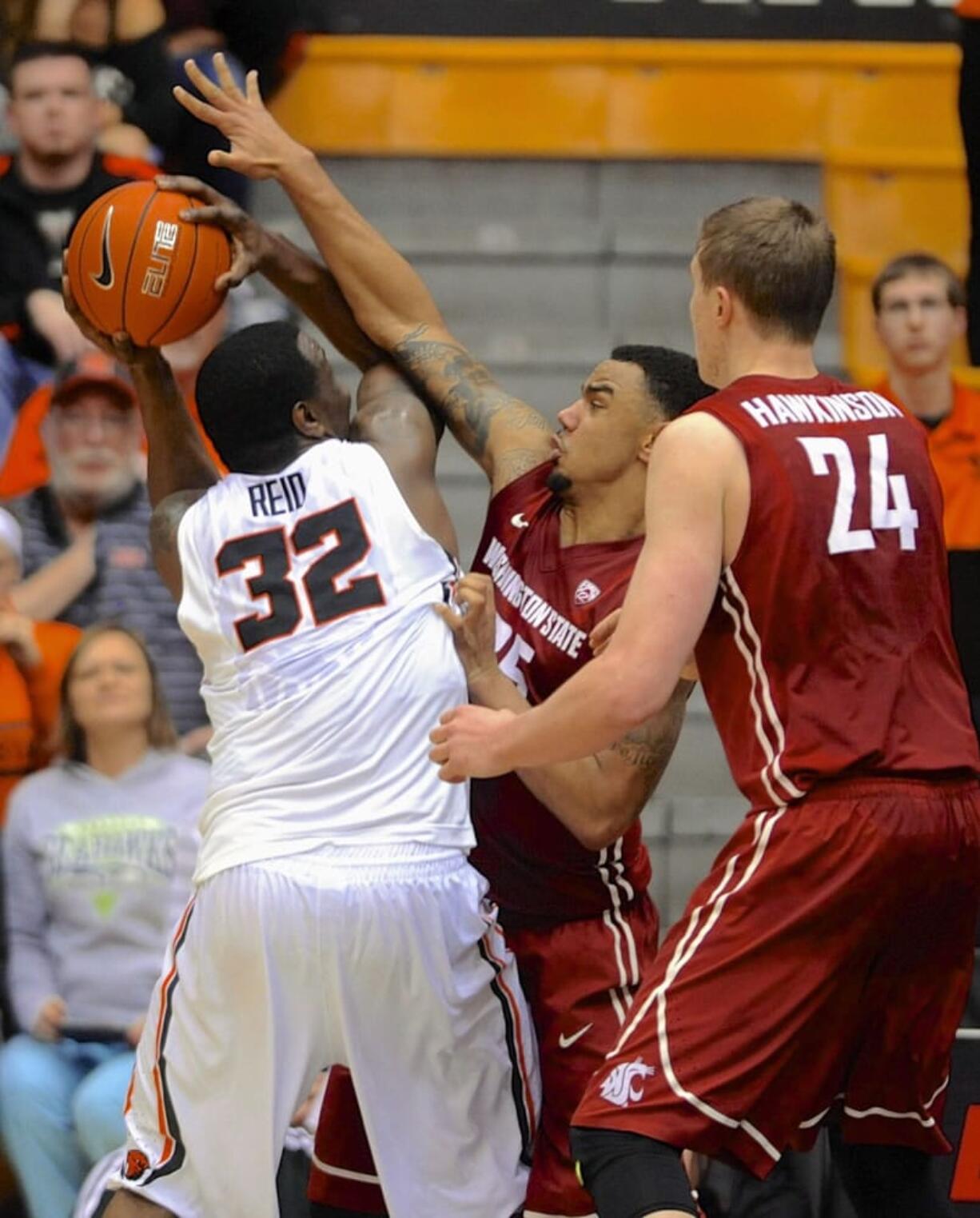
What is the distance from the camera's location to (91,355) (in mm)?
6027

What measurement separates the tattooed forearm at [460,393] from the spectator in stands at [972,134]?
2.44m

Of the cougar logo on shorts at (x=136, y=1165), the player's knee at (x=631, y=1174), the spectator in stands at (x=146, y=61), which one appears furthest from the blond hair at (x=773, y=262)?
the spectator in stands at (x=146, y=61)

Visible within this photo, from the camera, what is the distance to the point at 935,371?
591cm

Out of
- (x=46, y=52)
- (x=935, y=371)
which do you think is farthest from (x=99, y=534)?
(x=935, y=371)

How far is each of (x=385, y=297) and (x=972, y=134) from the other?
9.11 feet

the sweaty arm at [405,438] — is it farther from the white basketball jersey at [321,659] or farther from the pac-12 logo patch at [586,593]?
the pac-12 logo patch at [586,593]

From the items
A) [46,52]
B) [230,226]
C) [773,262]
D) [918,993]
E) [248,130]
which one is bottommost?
[918,993]

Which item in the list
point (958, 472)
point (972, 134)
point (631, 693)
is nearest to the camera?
point (631, 693)

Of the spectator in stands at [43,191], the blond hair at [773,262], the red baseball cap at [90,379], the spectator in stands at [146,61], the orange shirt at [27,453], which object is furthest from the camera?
the spectator in stands at [146,61]

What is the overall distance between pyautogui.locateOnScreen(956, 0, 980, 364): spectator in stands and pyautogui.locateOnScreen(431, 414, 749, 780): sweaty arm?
10.7ft

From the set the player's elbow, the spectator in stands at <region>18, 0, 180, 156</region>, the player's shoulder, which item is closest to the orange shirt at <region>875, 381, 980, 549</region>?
the player's shoulder

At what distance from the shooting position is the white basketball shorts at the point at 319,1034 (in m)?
3.47

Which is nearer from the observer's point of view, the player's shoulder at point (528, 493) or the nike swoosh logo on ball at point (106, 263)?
the nike swoosh logo on ball at point (106, 263)

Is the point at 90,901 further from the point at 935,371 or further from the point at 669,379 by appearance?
the point at 935,371
